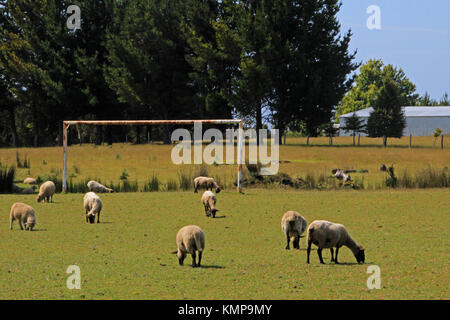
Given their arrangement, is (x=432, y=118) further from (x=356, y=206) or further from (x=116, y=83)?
(x=356, y=206)

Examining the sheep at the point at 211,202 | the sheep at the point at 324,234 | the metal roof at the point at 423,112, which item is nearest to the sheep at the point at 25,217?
the sheep at the point at 211,202

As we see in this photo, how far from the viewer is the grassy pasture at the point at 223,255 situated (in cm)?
1038

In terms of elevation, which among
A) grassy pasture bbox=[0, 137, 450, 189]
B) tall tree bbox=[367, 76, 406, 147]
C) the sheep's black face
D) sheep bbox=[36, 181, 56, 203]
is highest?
tall tree bbox=[367, 76, 406, 147]

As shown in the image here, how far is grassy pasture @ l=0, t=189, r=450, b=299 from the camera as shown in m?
10.4

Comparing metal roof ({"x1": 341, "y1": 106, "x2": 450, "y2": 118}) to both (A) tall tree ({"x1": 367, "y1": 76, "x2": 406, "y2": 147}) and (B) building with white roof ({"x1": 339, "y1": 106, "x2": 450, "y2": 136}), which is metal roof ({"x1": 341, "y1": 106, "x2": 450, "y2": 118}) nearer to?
(B) building with white roof ({"x1": 339, "y1": 106, "x2": 450, "y2": 136})

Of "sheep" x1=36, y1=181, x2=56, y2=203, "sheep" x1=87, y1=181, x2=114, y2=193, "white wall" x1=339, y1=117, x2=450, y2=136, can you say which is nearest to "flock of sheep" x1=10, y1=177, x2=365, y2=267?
"sheep" x1=36, y1=181, x2=56, y2=203

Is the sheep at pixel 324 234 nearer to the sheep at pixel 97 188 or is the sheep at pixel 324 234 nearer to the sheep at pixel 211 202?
the sheep at pixel 211 202

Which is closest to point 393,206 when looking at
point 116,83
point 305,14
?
point 305,14

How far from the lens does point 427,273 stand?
11.8 meters

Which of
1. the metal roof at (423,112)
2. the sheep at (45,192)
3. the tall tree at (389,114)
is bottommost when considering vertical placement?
the sheep at (45,192)

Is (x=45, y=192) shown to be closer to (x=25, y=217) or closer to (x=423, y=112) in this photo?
(x=25, y=217)

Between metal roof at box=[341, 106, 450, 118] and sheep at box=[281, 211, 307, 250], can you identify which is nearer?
sheep at box=[281, 211, 307, 250]

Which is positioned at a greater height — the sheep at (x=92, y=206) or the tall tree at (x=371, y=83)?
the tall tree at (x=371, y=83)
